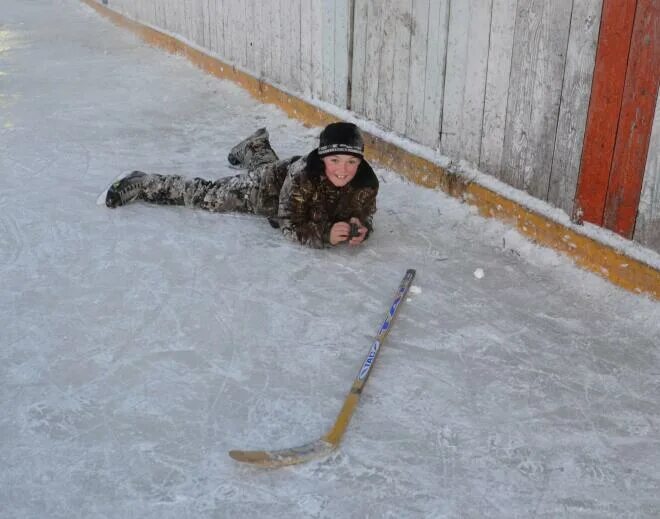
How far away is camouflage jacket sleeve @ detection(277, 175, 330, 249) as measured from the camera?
3.67 m

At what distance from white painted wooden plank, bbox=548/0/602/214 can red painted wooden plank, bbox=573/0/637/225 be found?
0.04 metres

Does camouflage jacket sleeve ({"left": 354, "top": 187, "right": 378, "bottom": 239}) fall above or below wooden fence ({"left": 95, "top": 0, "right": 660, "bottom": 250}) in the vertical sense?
below

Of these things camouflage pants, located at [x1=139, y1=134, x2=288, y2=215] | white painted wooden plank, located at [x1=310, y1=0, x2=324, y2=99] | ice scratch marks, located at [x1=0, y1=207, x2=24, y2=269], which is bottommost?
ice scratch marks, located at [x1=0, y1=207, x2=24, y2=269]

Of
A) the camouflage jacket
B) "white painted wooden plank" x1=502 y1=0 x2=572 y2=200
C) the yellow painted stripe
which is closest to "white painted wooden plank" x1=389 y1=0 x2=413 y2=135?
the yellow painted stripe

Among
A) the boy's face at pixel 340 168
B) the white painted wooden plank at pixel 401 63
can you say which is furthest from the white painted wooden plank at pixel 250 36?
the boy's face at pixel 340 168

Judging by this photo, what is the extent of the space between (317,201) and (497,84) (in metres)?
1.12

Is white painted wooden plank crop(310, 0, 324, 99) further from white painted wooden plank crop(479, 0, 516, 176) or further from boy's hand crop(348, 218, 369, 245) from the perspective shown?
boy's hand crop(348, 218, 369, 245)

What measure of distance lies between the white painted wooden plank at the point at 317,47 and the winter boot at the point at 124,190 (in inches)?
73.5

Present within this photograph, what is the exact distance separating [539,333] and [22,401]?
187 centimetres

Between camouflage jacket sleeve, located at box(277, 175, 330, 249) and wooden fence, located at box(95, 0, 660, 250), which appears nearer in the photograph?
wooden fence, located at box(95, 0, 660, 250)

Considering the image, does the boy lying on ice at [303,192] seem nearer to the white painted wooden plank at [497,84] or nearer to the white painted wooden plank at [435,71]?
the white painted wooden plank at [497,84]

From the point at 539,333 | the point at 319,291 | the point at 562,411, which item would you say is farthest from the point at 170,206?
the point at 562,411


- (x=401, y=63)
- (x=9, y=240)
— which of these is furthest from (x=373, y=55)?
(x=9, y=240)

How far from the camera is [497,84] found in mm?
3979
